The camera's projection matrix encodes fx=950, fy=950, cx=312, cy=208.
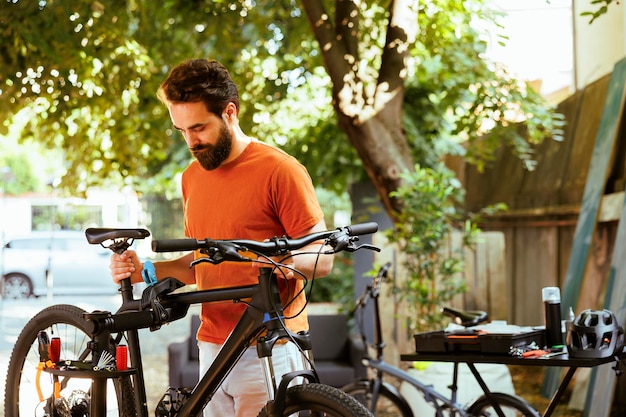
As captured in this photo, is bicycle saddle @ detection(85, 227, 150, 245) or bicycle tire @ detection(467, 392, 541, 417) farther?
bicycle tire @ detection(467, 392, 541, 417)

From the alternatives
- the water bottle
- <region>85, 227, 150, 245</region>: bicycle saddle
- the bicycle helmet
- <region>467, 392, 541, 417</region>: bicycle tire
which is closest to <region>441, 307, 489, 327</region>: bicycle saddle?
<region>467, 392, 541, 417</region>: bicycle tire

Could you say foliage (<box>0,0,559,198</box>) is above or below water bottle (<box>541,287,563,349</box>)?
above

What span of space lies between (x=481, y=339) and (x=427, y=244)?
293 cm

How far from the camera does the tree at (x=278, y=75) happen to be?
5664 millimetres

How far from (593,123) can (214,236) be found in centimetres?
456

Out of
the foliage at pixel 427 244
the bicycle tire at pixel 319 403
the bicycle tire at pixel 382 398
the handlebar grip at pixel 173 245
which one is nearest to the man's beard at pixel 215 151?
the handlebar grip at pixel 173 245

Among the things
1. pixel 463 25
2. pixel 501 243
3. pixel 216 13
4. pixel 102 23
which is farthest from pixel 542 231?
pixel 102 23

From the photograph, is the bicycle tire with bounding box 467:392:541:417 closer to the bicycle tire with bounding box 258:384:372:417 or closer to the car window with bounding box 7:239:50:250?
the bicycle tire with bounding box 258:384:372:417

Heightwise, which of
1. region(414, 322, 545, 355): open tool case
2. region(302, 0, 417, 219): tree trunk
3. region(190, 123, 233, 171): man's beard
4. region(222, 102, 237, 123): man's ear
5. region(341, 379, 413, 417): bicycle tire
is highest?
region(302, 0, 417, 219): tree trunk

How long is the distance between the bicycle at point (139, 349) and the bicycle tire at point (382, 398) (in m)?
2.46

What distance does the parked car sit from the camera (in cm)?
603

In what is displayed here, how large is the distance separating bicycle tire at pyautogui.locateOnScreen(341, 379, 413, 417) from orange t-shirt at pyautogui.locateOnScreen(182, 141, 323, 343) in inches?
96.2

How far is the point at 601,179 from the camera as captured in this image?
5.48 m

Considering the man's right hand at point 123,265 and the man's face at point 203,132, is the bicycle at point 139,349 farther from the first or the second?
the man's face at point 203,132
